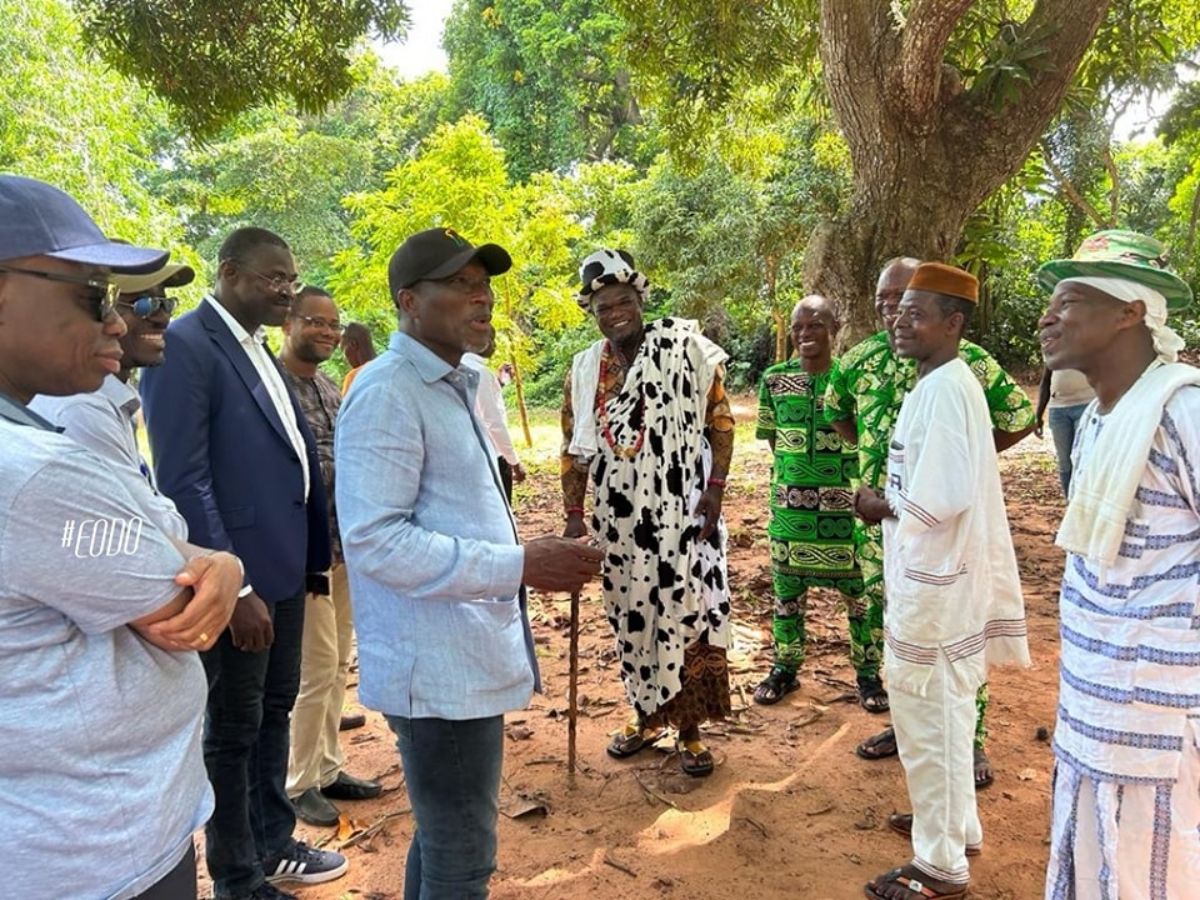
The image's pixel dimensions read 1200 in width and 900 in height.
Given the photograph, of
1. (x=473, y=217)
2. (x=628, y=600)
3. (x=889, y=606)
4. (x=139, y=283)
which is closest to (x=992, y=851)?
(x=889, y=606)

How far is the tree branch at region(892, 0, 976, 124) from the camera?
186 inches

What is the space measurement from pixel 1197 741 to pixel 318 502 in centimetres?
278

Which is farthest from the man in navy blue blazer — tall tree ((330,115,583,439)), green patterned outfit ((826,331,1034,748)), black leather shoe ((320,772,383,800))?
tall tree ((330,115,583,439))

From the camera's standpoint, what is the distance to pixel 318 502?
3.03 meters

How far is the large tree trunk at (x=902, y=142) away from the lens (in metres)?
5.09

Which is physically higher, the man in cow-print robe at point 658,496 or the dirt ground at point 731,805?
the man in cow-print robe at point 658,496

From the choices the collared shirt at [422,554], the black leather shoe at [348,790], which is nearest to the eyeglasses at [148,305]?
the collared shirt at [422,554]

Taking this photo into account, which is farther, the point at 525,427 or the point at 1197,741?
the point at 525,427

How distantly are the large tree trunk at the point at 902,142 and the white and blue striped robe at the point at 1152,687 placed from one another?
348 centimetres

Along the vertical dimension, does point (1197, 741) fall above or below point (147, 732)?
below

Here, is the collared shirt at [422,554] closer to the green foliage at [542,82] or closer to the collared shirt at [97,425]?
the collared shirt at [97,425]

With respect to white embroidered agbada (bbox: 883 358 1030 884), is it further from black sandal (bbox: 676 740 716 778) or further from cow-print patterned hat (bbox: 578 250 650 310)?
cow-print patterned hat (bbox: 578 250 650 310)

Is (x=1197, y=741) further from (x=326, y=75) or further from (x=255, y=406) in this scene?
(x=326, y=75)

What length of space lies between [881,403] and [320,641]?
2.74 m
